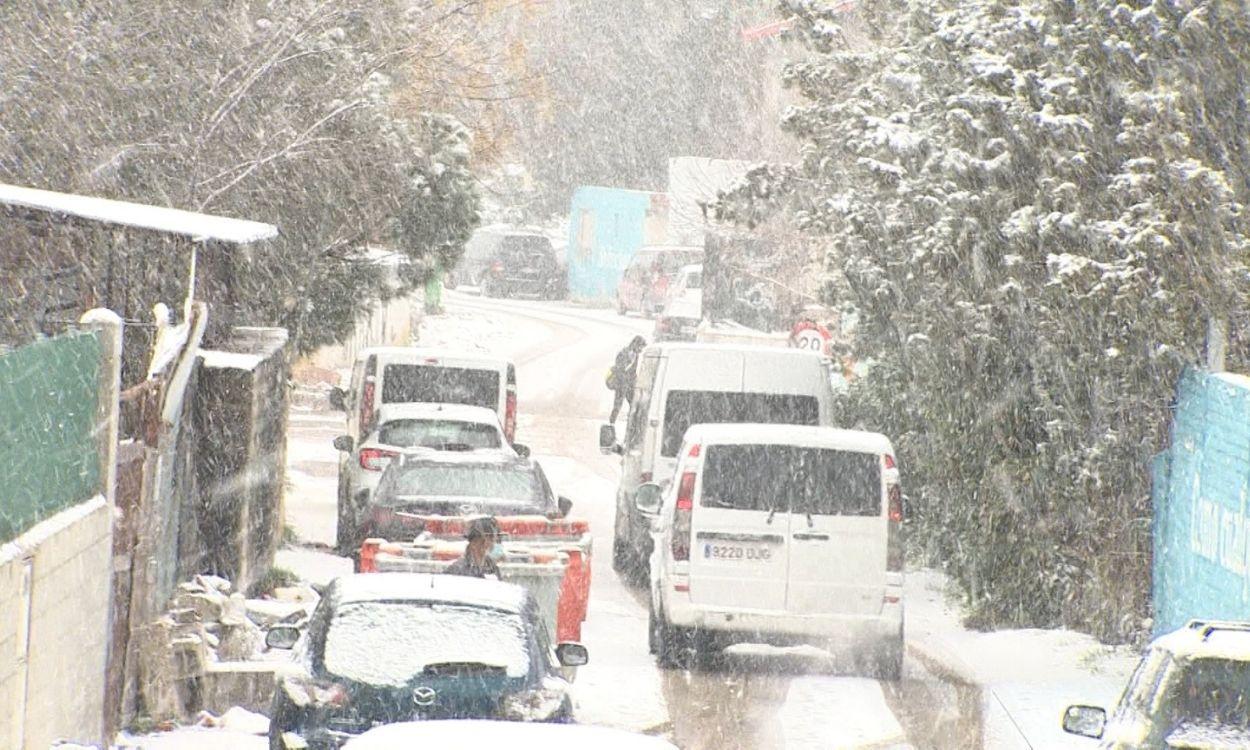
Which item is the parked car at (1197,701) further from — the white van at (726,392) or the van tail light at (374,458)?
the van tail light at (374,458)

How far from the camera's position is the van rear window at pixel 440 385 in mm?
23078

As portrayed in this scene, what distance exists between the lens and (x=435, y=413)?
2058 centimetres

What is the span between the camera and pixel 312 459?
28750 mm

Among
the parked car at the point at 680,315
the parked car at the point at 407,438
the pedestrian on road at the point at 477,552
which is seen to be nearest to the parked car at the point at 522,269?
the parked car at the point at 680,315

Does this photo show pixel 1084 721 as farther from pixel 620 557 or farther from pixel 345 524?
pixel 345 524

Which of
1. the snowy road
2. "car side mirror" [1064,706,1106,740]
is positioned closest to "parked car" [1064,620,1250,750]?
"car side mirror" [1064,706,1106,740]

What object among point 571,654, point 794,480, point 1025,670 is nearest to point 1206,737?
point 571,654

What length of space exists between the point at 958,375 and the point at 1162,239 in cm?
340

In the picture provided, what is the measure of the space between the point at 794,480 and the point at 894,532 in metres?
0.82

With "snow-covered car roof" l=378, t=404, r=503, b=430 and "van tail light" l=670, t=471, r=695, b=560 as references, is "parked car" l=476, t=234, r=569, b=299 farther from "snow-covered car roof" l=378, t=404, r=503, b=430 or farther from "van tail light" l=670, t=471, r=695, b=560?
"van tail light" l=670, t=471, r=695, b=560

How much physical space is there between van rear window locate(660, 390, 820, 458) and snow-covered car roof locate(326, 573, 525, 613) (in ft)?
30.6

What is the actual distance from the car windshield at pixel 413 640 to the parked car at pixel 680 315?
33.1 meters

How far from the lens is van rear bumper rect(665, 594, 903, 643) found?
14.2 metres

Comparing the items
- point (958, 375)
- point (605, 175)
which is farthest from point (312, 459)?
point (605, 175)
